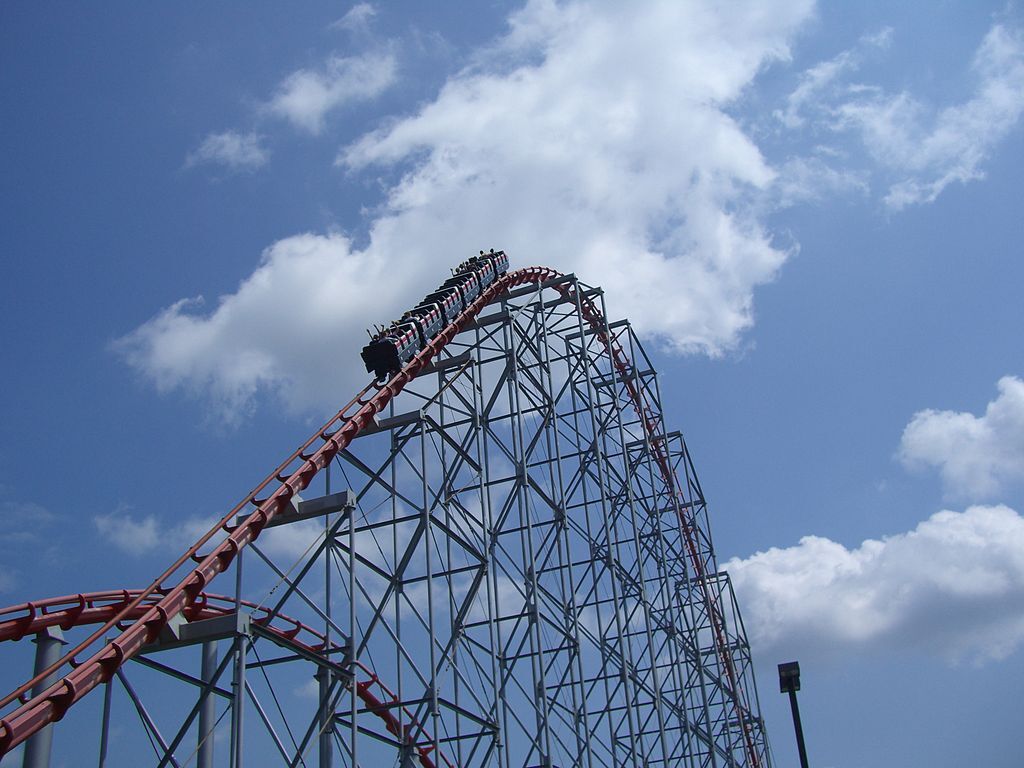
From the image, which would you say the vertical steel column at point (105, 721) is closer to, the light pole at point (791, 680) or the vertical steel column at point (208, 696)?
the vertical steel column at point (208, 696)

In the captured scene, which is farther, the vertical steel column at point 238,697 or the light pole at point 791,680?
the light pole at point 791,680

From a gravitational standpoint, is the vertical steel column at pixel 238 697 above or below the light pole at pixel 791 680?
below

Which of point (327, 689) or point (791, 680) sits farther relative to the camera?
point (791, 680)

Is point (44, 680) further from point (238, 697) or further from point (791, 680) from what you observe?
point (791, 680)

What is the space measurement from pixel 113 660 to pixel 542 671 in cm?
648

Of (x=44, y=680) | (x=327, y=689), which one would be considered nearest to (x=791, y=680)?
(x=327, y=689)

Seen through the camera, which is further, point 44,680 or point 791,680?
point 791,680

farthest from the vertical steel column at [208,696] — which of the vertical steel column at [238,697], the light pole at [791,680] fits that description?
the light pole at [791,680]

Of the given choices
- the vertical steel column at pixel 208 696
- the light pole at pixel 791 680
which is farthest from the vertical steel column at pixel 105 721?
the light pole at pixel 791 680

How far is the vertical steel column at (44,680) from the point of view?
10.8 m

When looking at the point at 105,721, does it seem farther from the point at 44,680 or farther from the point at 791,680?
the point at 791,680

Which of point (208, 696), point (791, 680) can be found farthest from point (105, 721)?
point (791, 680)

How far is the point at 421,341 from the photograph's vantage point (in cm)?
1709

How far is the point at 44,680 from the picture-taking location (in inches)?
435
